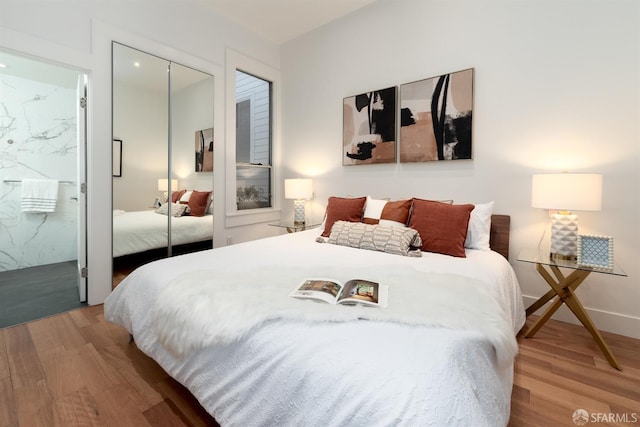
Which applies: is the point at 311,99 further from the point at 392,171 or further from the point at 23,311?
the point at 23,311

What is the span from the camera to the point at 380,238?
7.43 ft

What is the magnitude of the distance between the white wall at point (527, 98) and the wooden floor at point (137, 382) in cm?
59

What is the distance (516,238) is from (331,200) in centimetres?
160

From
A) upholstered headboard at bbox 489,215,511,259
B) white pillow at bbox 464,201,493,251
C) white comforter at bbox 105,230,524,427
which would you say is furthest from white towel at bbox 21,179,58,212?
upholstered headboard at bbox 489,215,511,259

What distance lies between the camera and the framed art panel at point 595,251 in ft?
6.07

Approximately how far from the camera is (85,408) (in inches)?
56.4

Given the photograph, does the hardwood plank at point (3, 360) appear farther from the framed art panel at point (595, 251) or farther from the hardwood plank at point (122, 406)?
the framed art panel at point (595, 251)

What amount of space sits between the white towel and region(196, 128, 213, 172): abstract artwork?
2219 mm

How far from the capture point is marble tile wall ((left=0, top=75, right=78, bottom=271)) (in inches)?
146

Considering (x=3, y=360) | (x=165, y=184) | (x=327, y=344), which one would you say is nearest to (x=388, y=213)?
(x=327, y=344)

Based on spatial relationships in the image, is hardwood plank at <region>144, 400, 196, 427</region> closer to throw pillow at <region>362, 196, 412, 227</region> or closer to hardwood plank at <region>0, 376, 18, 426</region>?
hardwood plank at <region>0, 376, 18, 426</region>

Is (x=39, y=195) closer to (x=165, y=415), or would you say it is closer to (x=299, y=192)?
(x=299, y=192)

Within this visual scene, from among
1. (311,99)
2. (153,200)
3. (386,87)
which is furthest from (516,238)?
(153,200)

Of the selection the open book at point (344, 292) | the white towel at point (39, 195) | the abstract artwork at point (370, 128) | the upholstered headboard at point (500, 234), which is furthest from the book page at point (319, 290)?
the white towel at point (39, 195)
